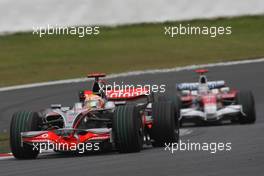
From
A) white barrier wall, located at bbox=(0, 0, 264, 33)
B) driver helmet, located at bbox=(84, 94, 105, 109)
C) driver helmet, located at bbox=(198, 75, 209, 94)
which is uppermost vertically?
white barrier wall, located at bbox=(0, 0, 264, 33)

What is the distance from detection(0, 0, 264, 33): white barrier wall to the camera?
2764cm

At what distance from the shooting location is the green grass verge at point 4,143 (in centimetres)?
1356

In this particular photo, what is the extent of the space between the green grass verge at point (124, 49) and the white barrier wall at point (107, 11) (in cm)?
45

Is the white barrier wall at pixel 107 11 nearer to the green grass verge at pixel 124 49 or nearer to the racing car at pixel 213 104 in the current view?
the green grass verge at pixel 124 49

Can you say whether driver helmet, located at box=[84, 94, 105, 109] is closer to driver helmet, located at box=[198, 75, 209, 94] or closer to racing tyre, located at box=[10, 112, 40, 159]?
racing tyre, located at box=[10, 112, 40, 159]

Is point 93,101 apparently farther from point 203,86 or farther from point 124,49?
point 124,49

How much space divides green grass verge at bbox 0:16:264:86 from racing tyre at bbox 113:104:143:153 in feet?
47.9

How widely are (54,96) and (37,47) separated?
28.1 feet

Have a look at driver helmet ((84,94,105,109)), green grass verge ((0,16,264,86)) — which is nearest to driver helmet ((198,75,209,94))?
driver helmet ((84,94,105,109))

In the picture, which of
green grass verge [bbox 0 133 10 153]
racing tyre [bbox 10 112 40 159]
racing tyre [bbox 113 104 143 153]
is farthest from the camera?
green grass verge [bbox 0 133 10 153]

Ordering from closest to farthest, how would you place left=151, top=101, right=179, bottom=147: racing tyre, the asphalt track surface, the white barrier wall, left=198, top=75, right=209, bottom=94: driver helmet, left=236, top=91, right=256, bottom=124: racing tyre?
the asphalt track surface, left=151, top=101, right=179, bottom=147: racing tyre, left=236, top=91, right=256, bottom=124: racing tyre, left=198, top=75, right=209, bottom=94: driver helmet, the white barrier wall

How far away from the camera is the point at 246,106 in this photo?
17000 millimetres

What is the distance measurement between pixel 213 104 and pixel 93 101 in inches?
219

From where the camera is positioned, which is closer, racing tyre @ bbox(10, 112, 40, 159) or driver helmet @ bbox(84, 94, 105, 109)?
racing tyre @ bbox(10, 112, 40, 159)
